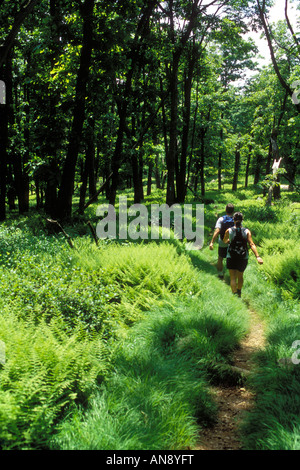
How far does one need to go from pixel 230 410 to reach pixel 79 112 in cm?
960

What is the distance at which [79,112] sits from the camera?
1031 centimetres

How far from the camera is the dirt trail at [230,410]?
309 centimetres

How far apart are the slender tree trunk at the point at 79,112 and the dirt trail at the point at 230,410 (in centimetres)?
801

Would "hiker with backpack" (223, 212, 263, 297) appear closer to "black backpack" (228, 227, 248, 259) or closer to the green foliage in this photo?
"black backpack" (228, 227, 248, 259)

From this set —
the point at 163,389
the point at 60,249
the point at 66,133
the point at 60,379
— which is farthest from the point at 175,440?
the point at 66,133

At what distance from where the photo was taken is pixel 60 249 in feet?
27.1

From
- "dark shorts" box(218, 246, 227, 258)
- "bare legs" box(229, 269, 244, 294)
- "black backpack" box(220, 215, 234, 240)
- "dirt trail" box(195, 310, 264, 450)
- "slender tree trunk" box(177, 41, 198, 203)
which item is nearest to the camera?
"dirt trail" box(195, 310, 264, 450)

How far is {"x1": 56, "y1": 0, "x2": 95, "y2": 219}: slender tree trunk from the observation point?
941cm

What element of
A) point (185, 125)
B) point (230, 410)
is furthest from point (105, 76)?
point (230, 410)

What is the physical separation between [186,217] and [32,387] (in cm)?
1186

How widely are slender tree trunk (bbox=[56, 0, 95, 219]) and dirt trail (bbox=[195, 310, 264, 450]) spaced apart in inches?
315

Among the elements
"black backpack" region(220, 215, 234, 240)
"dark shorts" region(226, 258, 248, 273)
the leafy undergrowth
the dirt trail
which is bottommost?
the dirt trail

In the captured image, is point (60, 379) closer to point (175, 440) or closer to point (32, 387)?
point (32, 387)

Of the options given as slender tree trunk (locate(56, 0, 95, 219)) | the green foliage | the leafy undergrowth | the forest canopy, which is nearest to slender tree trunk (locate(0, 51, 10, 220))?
the forest canopy
